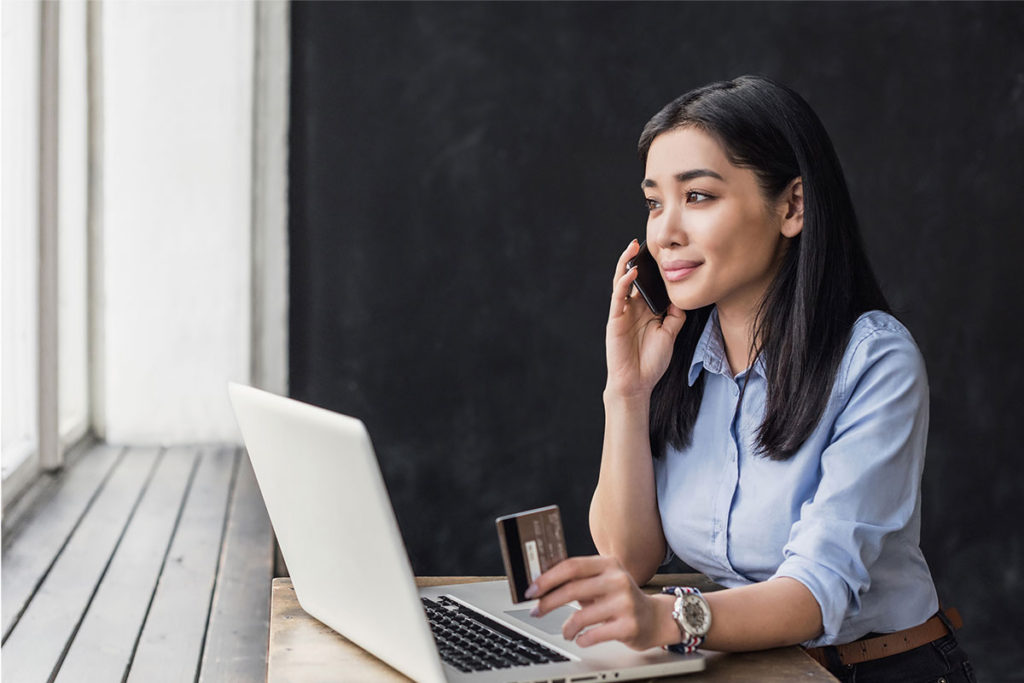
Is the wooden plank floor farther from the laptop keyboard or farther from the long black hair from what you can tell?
the long black hair

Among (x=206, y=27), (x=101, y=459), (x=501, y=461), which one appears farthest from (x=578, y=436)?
(x=206, y=27)

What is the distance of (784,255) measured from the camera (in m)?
1.68

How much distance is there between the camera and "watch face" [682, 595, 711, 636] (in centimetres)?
120

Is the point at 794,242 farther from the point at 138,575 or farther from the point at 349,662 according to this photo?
the point at 138,575

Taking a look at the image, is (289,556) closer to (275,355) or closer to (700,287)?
(700,287)

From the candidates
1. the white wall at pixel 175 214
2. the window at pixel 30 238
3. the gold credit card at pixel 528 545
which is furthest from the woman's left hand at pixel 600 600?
the white wall at pixel 175 214

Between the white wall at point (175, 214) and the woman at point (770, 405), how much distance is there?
2334 millimetres

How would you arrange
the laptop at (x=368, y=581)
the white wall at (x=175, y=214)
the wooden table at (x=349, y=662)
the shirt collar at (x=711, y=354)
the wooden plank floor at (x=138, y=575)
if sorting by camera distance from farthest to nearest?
the white wall at (x=175, y=214), the wooden plank floor at (x=138, y=575), the shirt collar at (x=711, y=354), the wooden table at (x=349, y=662), the laptop at (x=368, y=581)

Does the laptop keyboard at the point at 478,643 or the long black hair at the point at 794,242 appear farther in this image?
the long black hair at the point at 794,242

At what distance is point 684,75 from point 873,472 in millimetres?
2330

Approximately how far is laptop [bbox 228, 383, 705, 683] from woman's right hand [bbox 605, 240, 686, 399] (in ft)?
1.51

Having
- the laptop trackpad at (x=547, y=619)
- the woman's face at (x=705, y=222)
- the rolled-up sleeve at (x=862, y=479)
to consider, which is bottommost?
the laptop trackpad at (x=547, y=619)

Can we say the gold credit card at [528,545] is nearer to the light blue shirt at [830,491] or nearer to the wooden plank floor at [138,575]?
the light blue shirt at [830,491]

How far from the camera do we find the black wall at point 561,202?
3.44 metres
